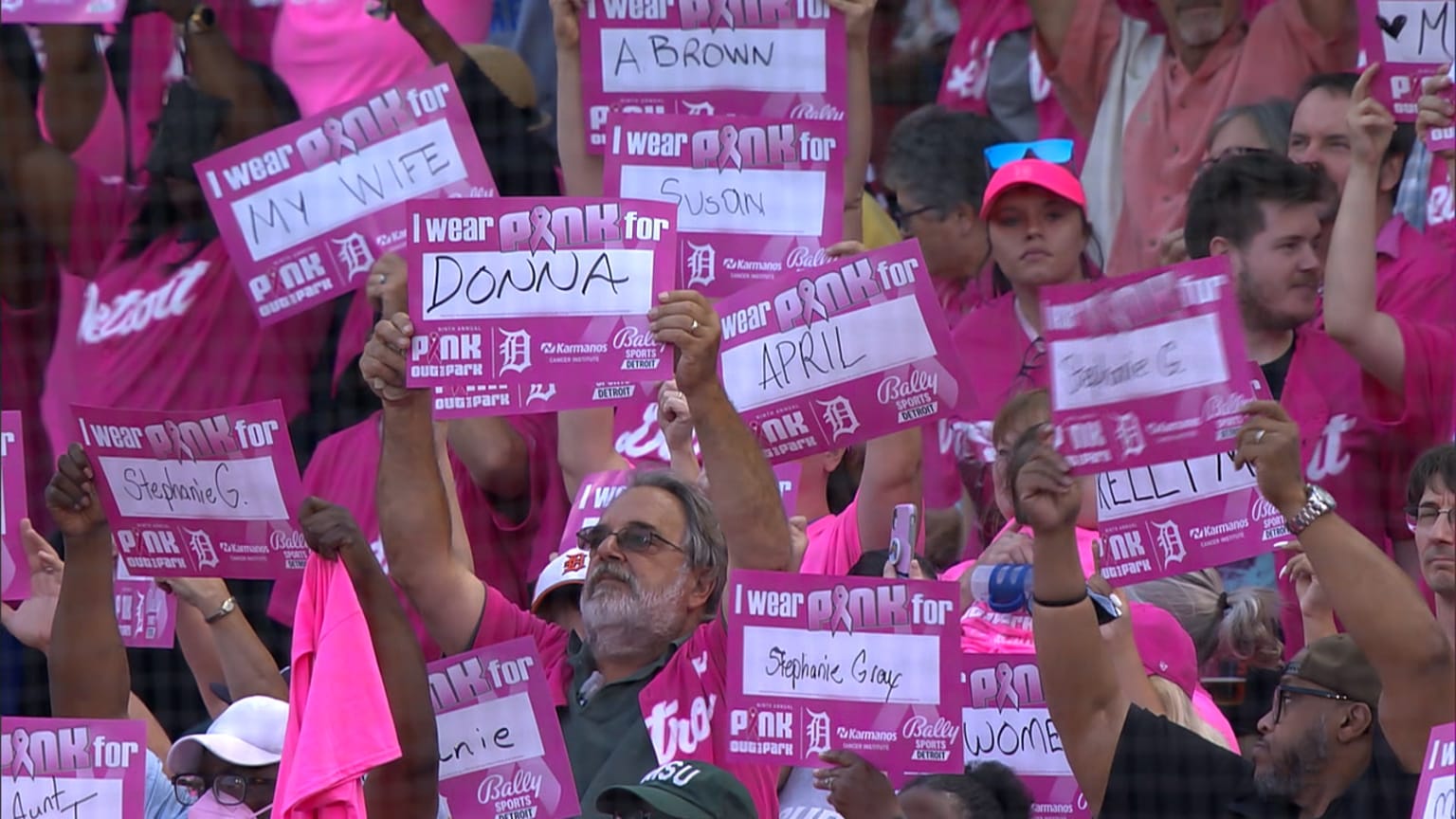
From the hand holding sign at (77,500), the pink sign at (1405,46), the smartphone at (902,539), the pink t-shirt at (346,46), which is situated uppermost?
the pink t-shirt at (346,46)

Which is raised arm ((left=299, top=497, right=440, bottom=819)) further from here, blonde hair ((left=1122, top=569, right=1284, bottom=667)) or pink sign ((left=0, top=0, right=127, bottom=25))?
pink sign ((left=0, top=0, right=127, bottom=25))

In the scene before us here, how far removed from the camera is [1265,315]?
400cm

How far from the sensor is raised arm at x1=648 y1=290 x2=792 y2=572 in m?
3.51

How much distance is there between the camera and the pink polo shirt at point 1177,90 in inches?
180

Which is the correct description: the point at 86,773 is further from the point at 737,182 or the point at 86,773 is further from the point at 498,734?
the point at 737,182

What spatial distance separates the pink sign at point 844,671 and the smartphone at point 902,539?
0.54 ft

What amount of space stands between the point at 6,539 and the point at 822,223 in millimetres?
1357

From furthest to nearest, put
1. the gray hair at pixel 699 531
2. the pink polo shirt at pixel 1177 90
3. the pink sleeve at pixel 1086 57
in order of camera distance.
Answer: 1. the pink sleeve at pixel 1086 57
2. the pink polo shirt at pixel 1177 90
3. the gray hair at pixel 699 531

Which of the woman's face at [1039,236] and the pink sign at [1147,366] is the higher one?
the woman's face at [1039,236]

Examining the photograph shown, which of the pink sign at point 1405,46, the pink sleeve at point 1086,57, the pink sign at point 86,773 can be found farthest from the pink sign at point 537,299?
the pink sleeve at point 1086,57

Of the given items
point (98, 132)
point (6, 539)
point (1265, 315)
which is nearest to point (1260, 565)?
point (1265, 315)

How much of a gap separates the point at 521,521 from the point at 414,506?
76 centimetres

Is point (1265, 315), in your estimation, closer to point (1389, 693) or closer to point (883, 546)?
point (883, 546)

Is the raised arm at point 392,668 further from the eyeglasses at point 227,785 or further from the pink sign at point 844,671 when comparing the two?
the pink sign at point 844,671
